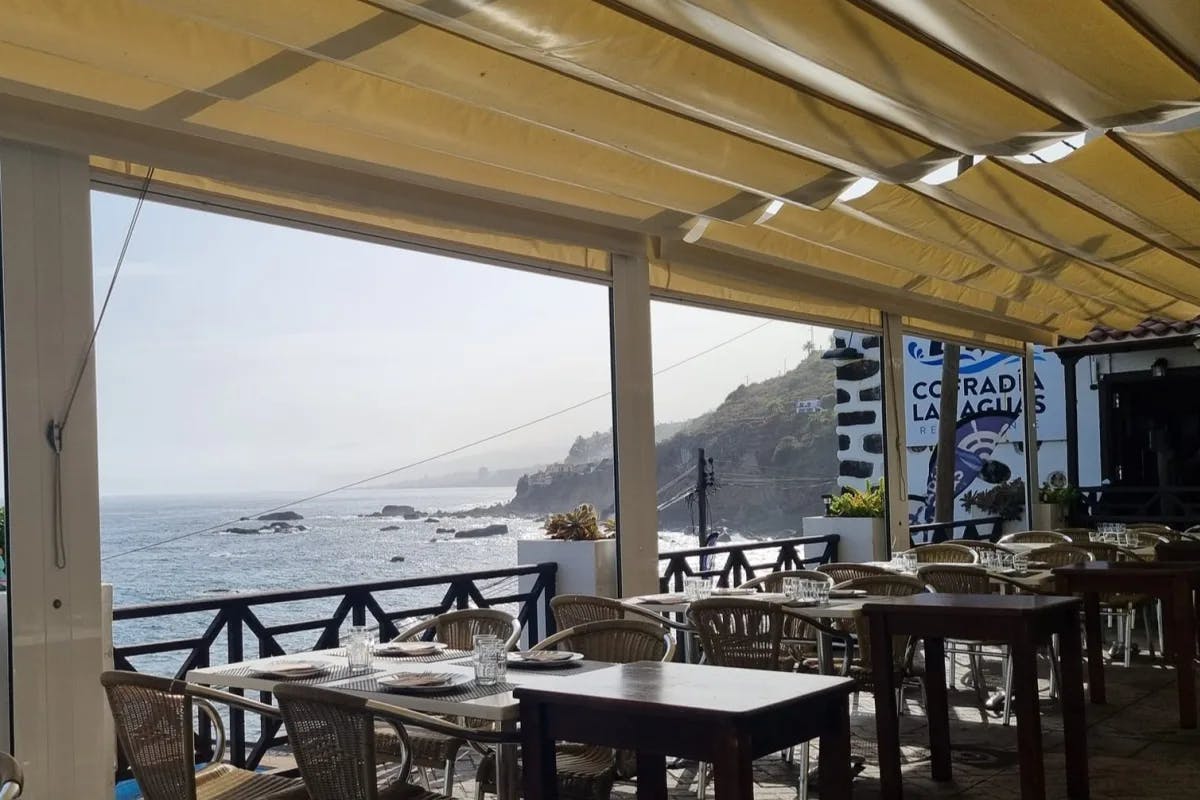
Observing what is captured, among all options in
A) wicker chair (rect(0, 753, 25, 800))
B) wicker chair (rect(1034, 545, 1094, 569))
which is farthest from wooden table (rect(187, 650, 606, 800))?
wicker chair (rect(1034, 545, 1094, 569))

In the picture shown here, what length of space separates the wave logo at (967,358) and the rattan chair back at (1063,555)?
13.3 m

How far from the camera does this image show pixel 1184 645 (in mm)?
5965

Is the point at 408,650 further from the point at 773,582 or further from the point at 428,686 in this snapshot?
the point at 773,582

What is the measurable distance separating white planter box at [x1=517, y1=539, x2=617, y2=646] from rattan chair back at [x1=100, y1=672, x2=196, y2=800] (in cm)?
360

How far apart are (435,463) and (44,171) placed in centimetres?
5807

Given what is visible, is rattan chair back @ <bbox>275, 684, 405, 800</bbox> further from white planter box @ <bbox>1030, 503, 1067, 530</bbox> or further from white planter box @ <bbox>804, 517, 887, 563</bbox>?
white planter box @ <bbox>1030, 503, 1067, 530</bbox>

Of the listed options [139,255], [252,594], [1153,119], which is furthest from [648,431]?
[139,255]

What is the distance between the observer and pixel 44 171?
13.9 ft

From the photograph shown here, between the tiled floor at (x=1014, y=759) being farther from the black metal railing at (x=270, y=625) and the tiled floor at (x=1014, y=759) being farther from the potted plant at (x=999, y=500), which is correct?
the potted plant at (x=999, y=500)

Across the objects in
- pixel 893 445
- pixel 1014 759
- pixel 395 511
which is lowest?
pixel 395 511

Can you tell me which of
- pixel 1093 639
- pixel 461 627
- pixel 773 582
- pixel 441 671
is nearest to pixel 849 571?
pixel 773 582

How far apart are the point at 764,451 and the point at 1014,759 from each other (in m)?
40.5

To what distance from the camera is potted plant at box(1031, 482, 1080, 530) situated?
1238cm

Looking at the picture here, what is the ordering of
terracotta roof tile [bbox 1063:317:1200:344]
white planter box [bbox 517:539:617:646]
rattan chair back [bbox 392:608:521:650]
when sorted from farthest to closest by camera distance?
1. terracotta roof tile [bbox 1063:317:1200:344]
2. white planter box [bbox 517:539:617:646]
3. rattan chair back [bbox 392:608:521:650]
